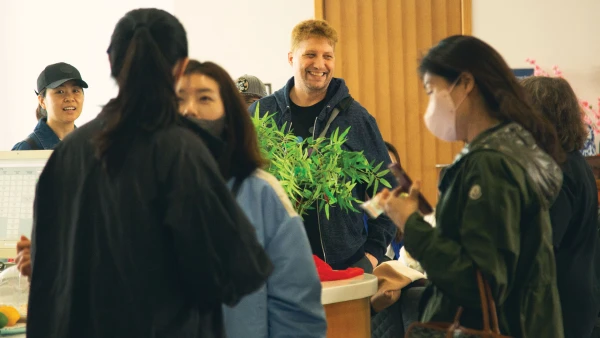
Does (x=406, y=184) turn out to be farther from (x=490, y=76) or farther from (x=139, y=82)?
(x=139, y=82)

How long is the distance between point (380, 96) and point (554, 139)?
457cm

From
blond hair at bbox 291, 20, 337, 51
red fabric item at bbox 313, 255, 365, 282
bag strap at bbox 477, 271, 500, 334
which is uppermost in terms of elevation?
blond hair at bbox 291, 20, 337, 51

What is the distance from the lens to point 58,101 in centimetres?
352

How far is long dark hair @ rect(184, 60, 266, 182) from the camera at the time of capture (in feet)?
6.01

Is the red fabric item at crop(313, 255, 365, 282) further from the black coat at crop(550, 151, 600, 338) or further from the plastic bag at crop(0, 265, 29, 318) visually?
the plastic bag at crop(0, 265, 29, 318)

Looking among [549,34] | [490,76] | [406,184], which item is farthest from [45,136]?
[549,34]

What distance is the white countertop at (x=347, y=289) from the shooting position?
7.53 ft

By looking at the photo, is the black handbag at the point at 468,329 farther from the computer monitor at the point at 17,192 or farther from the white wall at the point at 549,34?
the white wall at the point at 549,34

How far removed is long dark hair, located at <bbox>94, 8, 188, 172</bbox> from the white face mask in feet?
2.41

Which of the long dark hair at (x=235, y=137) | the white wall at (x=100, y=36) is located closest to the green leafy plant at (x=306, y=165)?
the long dark hair at (x=235, y=137)

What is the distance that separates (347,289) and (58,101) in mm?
1794

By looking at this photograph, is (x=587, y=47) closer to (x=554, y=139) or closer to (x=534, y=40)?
(x=534, y=40)

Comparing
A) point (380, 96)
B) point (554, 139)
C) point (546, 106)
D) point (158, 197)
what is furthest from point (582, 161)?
point (380, 96)

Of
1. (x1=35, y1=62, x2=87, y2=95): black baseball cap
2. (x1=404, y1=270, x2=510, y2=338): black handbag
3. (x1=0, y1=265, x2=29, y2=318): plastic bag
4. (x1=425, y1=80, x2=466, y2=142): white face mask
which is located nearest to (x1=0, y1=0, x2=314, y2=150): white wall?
(x1=35, y1=62, x2=87, y2=95): black baseball cap
